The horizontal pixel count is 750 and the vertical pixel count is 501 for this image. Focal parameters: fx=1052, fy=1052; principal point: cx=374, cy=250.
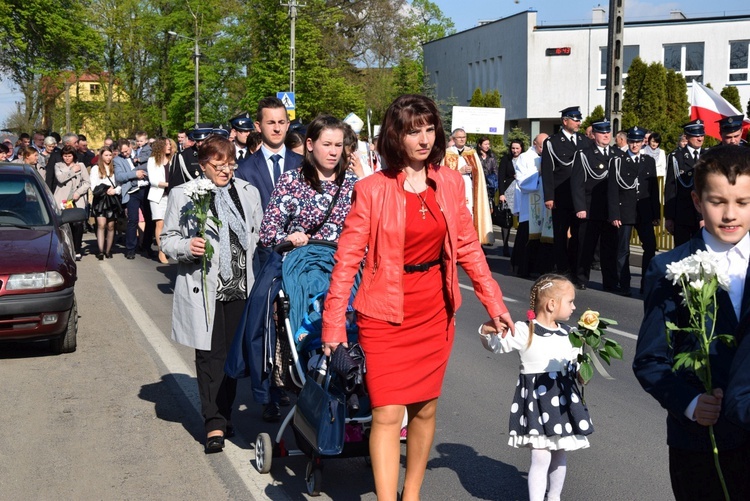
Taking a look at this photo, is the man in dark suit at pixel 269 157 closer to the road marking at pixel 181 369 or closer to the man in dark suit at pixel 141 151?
the road marking at pixel 181 369

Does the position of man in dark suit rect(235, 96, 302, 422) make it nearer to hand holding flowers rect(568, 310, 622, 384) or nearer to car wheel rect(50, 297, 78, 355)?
car wheel rect(50, 297, 78, 355)

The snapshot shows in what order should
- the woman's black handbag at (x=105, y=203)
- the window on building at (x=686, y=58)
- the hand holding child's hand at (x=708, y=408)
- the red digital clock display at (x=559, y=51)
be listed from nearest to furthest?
the hand holding child's hand at (x=708, y=408), the woman's black handbag at (x=105, y=203), the window on building at (x=686, y=58), the red digital clock display at (x=559, y=51)

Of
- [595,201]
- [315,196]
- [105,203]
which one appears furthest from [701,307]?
[105,203]

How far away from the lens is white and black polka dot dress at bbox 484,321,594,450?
5109 millimetres

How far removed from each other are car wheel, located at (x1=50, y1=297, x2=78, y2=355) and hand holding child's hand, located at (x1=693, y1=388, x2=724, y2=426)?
7.80 meters

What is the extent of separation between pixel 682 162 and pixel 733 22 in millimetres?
40134

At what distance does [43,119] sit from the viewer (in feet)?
258

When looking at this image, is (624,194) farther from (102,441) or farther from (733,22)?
(733,22)

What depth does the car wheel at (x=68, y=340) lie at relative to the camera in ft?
32.6

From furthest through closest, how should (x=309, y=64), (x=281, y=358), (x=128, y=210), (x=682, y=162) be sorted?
1. (x=309, y=64)
2. (x=128, y=210)
3. (x=682, y=162)
4. (x=281, y=358)

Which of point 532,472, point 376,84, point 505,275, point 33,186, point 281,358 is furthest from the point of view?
point 376,84

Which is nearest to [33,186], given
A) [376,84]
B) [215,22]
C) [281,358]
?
[281,358]

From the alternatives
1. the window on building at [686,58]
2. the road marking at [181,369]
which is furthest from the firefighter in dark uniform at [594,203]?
the window on building at [686,58]

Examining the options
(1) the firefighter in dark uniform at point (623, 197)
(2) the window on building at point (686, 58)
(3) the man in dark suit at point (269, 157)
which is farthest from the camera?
(2) the window on building at point (686, 58)
